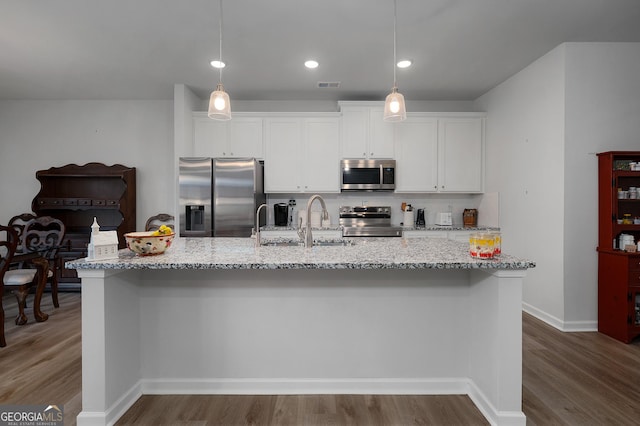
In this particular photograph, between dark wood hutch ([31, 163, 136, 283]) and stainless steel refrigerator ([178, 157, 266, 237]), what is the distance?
119cm

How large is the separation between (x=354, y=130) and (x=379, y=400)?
3.36 metres

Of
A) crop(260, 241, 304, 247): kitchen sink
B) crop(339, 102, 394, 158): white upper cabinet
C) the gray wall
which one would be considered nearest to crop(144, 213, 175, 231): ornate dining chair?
crop(339, 102, 394, 158): white upper cabinet

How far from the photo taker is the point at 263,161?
180 inches

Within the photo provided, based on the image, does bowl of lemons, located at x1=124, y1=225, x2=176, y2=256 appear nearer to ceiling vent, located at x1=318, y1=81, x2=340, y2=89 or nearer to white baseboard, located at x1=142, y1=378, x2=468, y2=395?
white baseboard, located at x1=142, y1=378, x2=468, y2=395

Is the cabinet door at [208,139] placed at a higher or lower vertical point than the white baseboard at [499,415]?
higher

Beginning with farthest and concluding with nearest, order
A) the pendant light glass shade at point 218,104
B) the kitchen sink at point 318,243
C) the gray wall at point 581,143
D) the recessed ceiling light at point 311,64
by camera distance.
→ the recessed ceiling light at point 311,64, the gray wall at point 581,143, the kitchen sink at point 318,243, the pendant light glass shade at point 218,104

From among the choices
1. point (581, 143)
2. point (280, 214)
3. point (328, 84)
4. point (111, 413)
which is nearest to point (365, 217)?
point (280, 214)

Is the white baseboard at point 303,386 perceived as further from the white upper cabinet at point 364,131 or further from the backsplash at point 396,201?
the white upper cabinet at point 364,131

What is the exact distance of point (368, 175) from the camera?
178 inches

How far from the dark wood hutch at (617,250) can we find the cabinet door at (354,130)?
2.52 m

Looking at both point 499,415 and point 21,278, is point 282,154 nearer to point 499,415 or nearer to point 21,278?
point 21,278

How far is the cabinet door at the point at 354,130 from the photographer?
14.9 feet

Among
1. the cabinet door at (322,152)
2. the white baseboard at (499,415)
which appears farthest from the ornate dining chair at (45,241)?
the white baseboard at (499,415)

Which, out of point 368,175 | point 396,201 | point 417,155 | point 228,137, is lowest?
point 396,201
